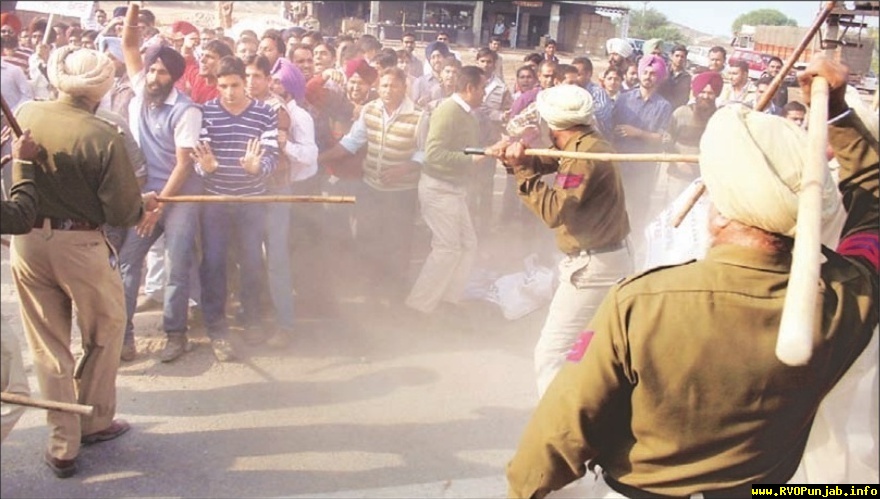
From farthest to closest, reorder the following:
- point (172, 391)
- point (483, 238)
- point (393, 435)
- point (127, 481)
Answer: point (483, 238)
point (172, 391)
point (393, 435)
point (127, 481)

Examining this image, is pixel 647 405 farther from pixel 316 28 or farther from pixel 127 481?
pixel 316 28

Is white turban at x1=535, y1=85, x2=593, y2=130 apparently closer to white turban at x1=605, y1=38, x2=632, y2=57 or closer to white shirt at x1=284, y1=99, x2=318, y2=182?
white shirt at x1=284, y1=99, x2=318, y2=182

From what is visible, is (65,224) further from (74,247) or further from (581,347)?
(581,347)

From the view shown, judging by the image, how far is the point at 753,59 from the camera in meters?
5.77

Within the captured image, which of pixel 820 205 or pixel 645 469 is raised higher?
pixel 820 205

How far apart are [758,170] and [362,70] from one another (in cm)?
435

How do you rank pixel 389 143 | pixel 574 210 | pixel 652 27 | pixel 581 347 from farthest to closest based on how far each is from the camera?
pixel 652 27 < pixel 389 143 < pixel 574 210 < pixel 581 347

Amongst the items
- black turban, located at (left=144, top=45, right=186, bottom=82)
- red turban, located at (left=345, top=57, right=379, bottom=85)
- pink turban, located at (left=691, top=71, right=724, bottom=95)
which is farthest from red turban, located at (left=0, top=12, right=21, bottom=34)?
pink turban, located at (left=691, top=71, right=724, bottom=95)

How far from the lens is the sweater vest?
548 cm

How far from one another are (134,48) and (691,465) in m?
4.17

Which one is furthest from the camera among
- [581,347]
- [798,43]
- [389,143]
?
[389,143]

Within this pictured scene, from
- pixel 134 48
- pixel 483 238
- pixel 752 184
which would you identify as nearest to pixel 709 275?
pixel 752 184

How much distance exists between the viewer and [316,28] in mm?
7129

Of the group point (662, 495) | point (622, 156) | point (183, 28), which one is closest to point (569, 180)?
point (622, 156)
